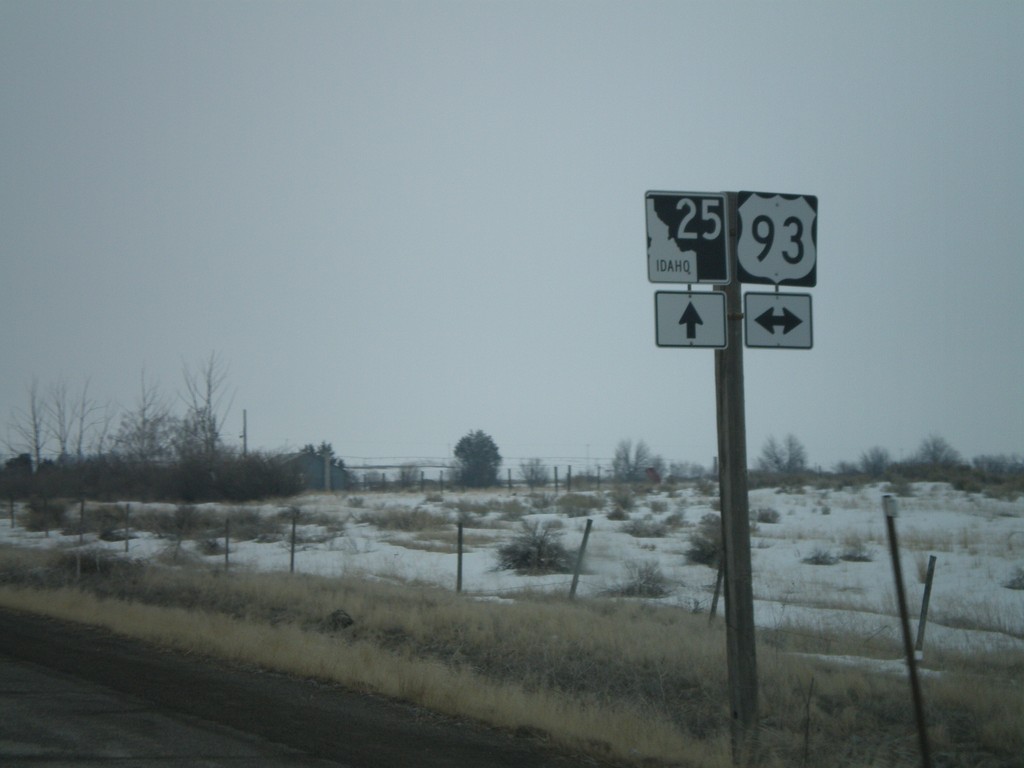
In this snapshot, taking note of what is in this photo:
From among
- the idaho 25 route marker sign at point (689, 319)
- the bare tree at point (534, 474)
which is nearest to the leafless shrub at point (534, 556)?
the idaho 25 route marker sign at point (689, 319)

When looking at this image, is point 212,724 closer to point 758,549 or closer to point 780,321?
point 780,321

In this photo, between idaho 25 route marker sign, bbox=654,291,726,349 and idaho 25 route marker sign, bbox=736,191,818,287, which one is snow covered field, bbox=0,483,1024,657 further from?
idaho 25 route marker sign, bbox=654,291,726,349

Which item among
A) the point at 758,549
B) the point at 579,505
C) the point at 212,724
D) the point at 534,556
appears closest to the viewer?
the point at 212,724

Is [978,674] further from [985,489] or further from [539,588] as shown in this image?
[985,489]

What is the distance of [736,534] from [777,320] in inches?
70.6

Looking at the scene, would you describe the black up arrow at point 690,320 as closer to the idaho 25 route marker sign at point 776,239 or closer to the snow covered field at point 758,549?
the idaho 25 route marker sign at point 776,239

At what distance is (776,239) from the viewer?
7.42m

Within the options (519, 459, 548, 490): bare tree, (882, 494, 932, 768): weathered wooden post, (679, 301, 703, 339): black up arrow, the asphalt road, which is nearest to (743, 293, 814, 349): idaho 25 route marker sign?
(679, 301, 703, 339): black up arrow

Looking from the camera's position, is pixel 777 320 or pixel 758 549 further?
pixel 758 549

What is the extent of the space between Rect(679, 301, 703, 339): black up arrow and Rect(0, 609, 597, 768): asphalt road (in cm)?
353

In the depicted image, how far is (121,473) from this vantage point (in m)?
57.1

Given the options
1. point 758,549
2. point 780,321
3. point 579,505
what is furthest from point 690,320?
point 579,505

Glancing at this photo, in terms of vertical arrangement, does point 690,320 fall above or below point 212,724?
above

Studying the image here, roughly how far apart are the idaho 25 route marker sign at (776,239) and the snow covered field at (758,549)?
24.6 ft
